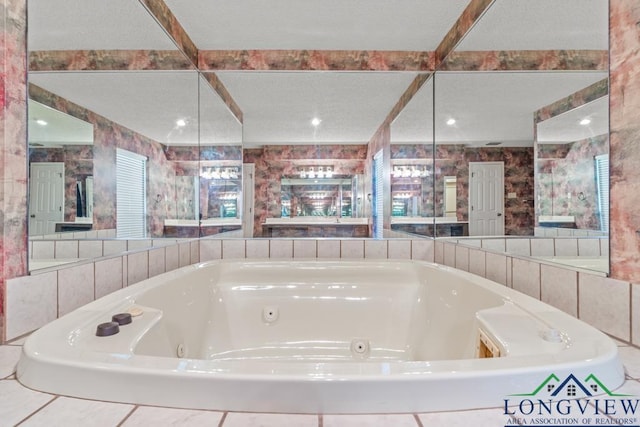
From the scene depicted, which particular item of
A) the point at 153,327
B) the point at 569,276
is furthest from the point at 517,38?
the point at 153,327

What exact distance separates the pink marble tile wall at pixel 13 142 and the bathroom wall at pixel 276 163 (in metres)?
1.93

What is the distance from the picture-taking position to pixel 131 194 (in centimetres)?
154

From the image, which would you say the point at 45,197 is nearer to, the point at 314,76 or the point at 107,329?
the point at 107,329

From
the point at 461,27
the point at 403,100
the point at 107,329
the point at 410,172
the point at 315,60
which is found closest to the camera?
the point at 107,329

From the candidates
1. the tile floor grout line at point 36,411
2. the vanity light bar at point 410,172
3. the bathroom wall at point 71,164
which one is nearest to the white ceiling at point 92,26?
the bathroom wall at point 71,164

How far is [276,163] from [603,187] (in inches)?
102

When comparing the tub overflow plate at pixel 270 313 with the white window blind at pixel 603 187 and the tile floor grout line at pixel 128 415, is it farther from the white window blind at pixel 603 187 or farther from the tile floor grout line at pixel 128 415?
the white window blind at pixel 603 187

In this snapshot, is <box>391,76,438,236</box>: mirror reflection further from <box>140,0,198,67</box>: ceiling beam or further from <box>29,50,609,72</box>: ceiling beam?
<box>140,0,198,67</box>: ceiling beam

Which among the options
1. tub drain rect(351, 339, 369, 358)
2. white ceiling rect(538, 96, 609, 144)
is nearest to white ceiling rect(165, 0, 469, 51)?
white ceiling rect(538, 96, 609, 144)

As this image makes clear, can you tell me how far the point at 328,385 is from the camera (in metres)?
0.52

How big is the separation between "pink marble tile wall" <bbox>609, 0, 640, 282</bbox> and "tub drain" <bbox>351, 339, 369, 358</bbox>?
1.07 meters

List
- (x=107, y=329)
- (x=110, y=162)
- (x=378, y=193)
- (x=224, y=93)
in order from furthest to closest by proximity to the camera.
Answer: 1. (x=378, y=193)
2. (x=224, y=93)
3. (x=110, y=162)
4. (x=107, y=329)

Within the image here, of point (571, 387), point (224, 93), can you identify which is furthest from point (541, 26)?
point (224, 93)
